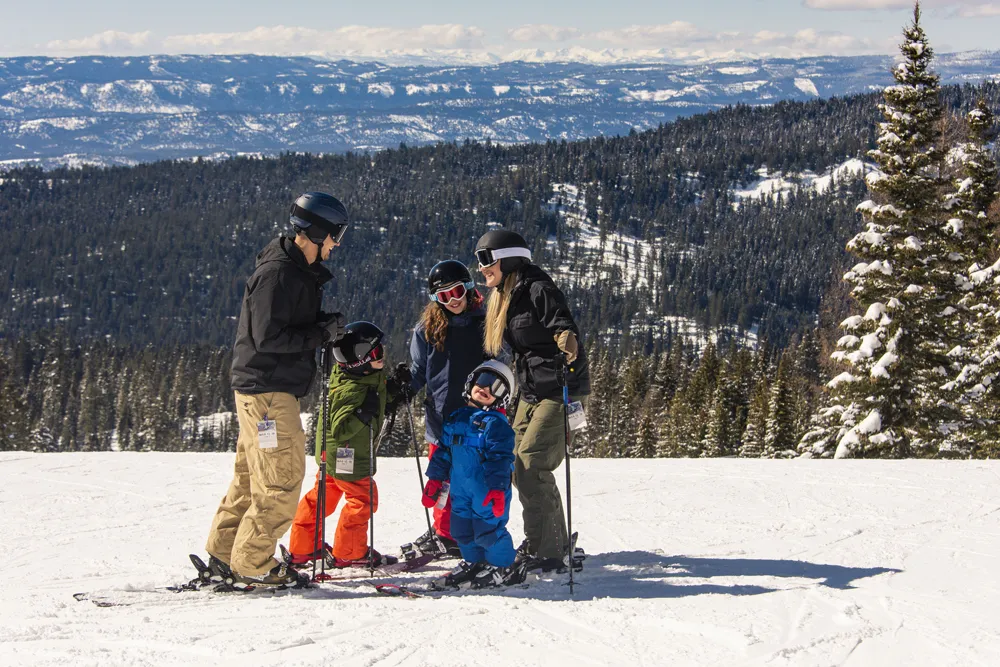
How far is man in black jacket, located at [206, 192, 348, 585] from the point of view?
5.11 metres

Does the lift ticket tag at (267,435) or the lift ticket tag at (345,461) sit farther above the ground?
the lift ticket tag at (267,435)

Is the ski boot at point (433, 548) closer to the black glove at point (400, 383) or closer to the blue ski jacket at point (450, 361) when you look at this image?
the blue ski jacket at point (450, 361)

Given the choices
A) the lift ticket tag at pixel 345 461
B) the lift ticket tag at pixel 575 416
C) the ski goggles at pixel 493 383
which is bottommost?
→ the lift ticket tag at pixel 345 461

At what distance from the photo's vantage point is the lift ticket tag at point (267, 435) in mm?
5152

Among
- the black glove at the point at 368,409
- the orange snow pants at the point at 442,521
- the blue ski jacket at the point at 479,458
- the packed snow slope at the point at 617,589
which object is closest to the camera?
the packed snow slope at the point at 617,589

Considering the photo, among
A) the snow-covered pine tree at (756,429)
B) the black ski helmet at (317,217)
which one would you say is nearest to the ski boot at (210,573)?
the black ski helmet at (317,217)

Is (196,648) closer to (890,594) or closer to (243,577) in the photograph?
(243,577)

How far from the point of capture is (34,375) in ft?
396

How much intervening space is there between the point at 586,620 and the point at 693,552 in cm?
224

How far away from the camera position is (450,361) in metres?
5.90

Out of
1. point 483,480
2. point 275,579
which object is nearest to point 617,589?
point 483,480

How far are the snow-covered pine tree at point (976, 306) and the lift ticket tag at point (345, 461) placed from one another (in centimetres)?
1404

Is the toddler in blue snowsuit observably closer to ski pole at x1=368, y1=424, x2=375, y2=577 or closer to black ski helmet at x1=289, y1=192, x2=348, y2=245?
ski pole at x1=368, y1=424, x2=375, y2=577

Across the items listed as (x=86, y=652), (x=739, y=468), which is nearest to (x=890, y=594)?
(x=86, y=652)
